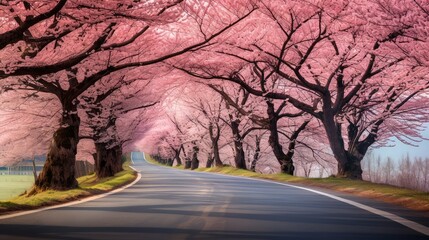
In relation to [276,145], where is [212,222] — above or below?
below

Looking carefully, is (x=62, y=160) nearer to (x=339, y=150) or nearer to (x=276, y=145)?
(x=339, y=150)

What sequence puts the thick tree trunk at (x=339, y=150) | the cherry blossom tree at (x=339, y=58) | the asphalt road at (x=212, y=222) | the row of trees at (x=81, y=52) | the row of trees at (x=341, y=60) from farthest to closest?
the thick tree trunk at (x=339, y=150), the cherry blossom tree at (x=339, y=58), the row of trees at (x=341, y=60), the row of trees at (x=81, y=52), the asphalt road at (x=212, y=222)

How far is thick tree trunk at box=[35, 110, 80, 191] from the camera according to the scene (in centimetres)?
1715

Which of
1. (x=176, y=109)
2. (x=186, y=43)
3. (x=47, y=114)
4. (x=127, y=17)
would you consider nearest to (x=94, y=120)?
(x=47, y=114)

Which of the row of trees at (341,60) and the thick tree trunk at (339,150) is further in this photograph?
the thick tree trunk at (339,150)

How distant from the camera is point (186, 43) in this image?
2195 cm

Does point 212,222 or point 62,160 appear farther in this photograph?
point 62,160

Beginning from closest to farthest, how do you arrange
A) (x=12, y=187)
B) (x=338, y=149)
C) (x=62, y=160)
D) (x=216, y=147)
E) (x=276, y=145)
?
1. (x=62, y=160)
2. (x=338, y=149)
3. (x=276, y=145)
4. (x=216, y=147)
5. (x=12, y=187)

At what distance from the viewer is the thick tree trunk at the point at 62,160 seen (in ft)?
56.3

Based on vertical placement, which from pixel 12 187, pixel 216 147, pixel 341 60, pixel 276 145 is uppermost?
pixel 341 60

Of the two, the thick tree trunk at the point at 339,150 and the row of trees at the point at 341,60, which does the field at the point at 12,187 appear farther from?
the thick tree trunk at the point at 339,150

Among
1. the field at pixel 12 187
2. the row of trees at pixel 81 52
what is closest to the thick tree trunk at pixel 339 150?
the row of trees at pixel 81 52

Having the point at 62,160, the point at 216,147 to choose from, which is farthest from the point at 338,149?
the point at 216,147

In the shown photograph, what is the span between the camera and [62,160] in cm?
1741
